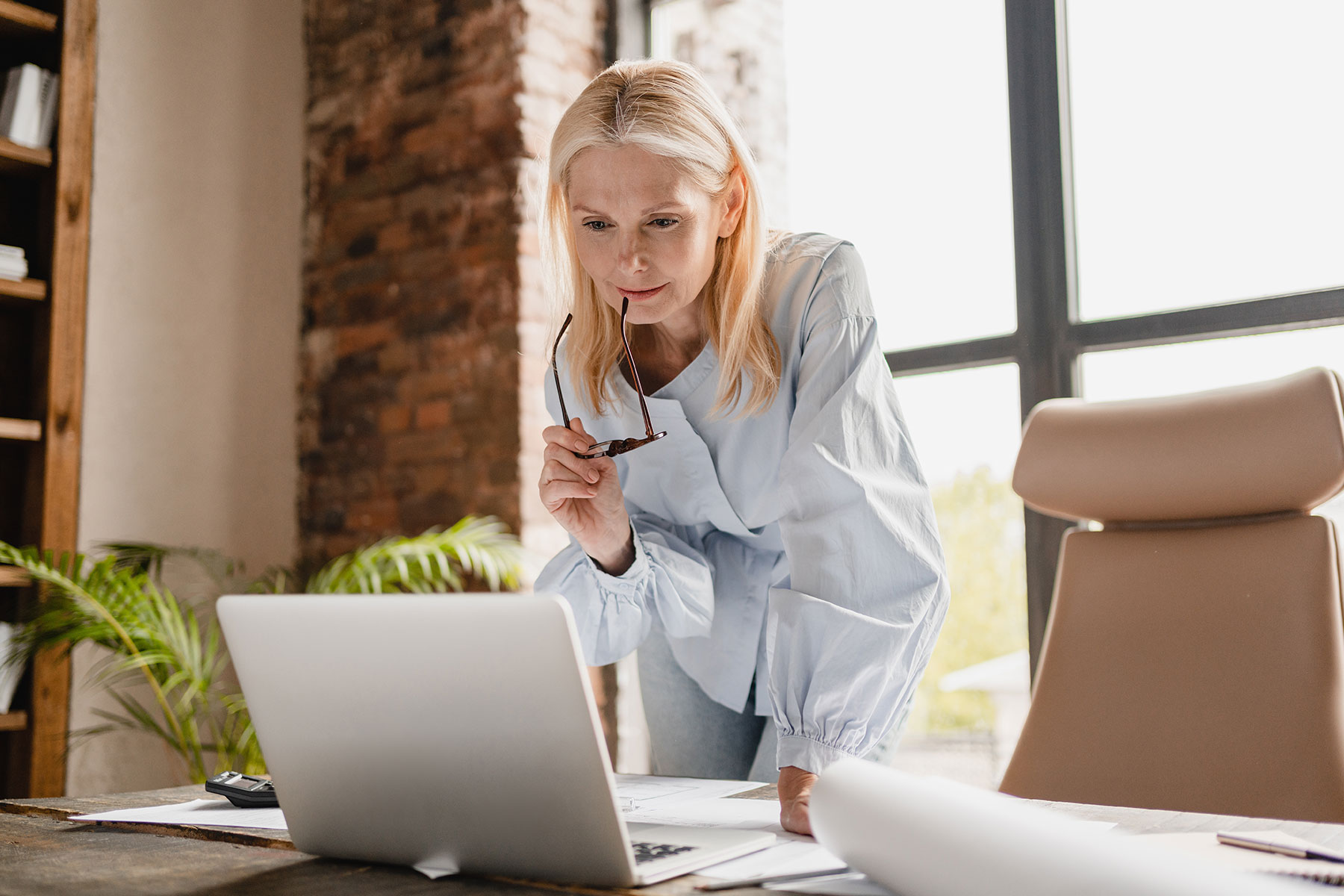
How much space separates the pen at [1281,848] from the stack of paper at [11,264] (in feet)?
8.63

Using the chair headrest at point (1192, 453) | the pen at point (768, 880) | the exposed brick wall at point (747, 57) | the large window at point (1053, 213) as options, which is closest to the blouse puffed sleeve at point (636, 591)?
the chair headrest at point (1192, 453)

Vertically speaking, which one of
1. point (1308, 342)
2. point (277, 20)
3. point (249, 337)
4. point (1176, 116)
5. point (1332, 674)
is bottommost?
point (1332, 674)

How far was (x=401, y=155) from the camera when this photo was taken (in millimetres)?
3049

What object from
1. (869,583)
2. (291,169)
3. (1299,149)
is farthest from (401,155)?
(869,583)

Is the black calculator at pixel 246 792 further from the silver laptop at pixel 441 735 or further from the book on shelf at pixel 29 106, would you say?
the book on shelf at pixel 29 106

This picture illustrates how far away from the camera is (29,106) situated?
253cm

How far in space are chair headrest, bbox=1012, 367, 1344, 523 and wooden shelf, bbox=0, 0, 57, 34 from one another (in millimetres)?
2465

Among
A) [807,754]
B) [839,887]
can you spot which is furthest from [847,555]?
[839,887]

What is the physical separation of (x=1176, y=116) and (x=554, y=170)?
163cm

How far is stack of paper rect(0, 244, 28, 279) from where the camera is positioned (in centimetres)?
243

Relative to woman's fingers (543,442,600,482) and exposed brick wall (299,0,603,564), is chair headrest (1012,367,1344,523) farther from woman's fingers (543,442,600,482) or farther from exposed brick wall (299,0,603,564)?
exposed brick wall (299,0,603,564)

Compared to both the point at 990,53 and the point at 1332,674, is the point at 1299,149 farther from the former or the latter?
the point at 1332,674

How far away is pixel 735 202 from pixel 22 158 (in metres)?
2.05

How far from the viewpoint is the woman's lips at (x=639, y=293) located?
46.6 inches
